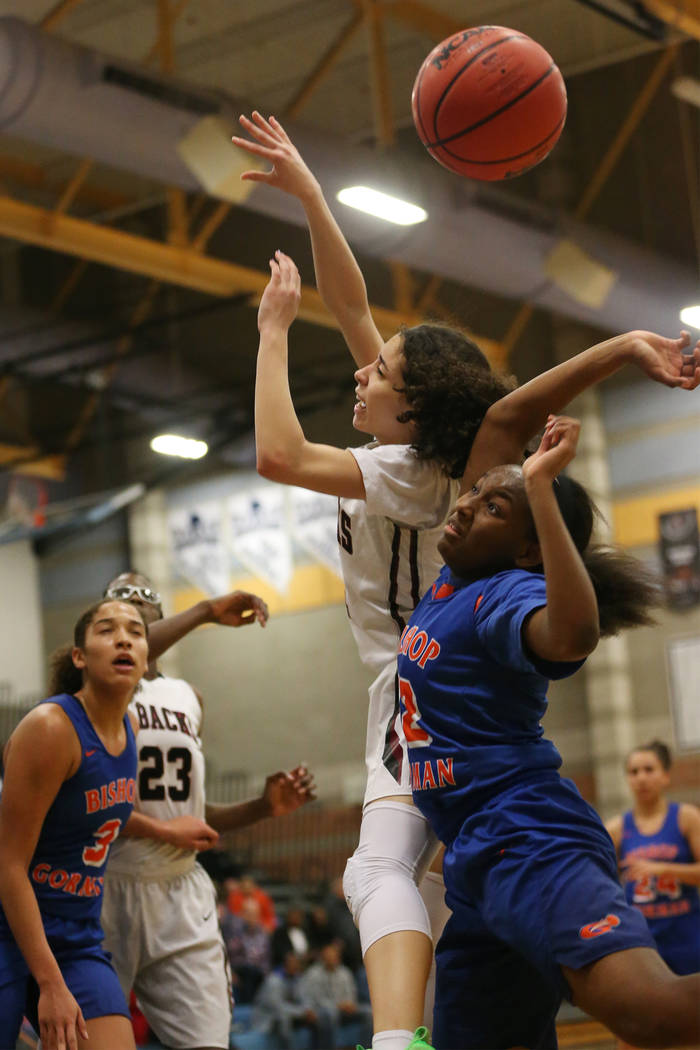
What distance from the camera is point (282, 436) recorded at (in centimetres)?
284

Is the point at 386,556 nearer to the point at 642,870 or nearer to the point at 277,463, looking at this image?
the point at 277,463

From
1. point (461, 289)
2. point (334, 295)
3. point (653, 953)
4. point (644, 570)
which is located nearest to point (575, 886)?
point (653, 953)

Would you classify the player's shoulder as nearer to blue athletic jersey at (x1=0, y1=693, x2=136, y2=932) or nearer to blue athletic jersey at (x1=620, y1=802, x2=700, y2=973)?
blue athletic jersey at (x1=620, y1=802, x2=700, y2=973)

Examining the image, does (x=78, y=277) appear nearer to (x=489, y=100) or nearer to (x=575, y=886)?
(x=489, y=100)

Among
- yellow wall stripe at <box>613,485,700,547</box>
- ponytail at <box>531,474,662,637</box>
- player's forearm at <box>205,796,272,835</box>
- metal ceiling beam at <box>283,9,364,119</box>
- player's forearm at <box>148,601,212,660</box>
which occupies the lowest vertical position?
player's forearm at <box>205,796,272,835</box>

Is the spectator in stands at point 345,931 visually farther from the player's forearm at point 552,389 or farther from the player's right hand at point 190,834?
the player's forearm at point 552,389

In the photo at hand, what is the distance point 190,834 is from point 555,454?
226 cm

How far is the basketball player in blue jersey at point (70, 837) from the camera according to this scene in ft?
10.7

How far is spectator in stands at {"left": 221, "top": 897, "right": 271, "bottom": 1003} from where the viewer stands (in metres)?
10.6

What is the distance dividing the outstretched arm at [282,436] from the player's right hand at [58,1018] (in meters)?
1.41

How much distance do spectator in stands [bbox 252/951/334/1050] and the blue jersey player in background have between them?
7.28m

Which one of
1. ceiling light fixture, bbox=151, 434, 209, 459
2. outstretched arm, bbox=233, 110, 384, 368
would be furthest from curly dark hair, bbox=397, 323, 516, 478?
ceiling light fixture, bbox=151, 434, 209, 459

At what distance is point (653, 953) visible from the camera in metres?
2.23

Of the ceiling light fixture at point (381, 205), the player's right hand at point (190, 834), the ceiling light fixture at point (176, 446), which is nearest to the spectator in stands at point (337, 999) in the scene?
the ceiling light fixture at point (381, 205)
